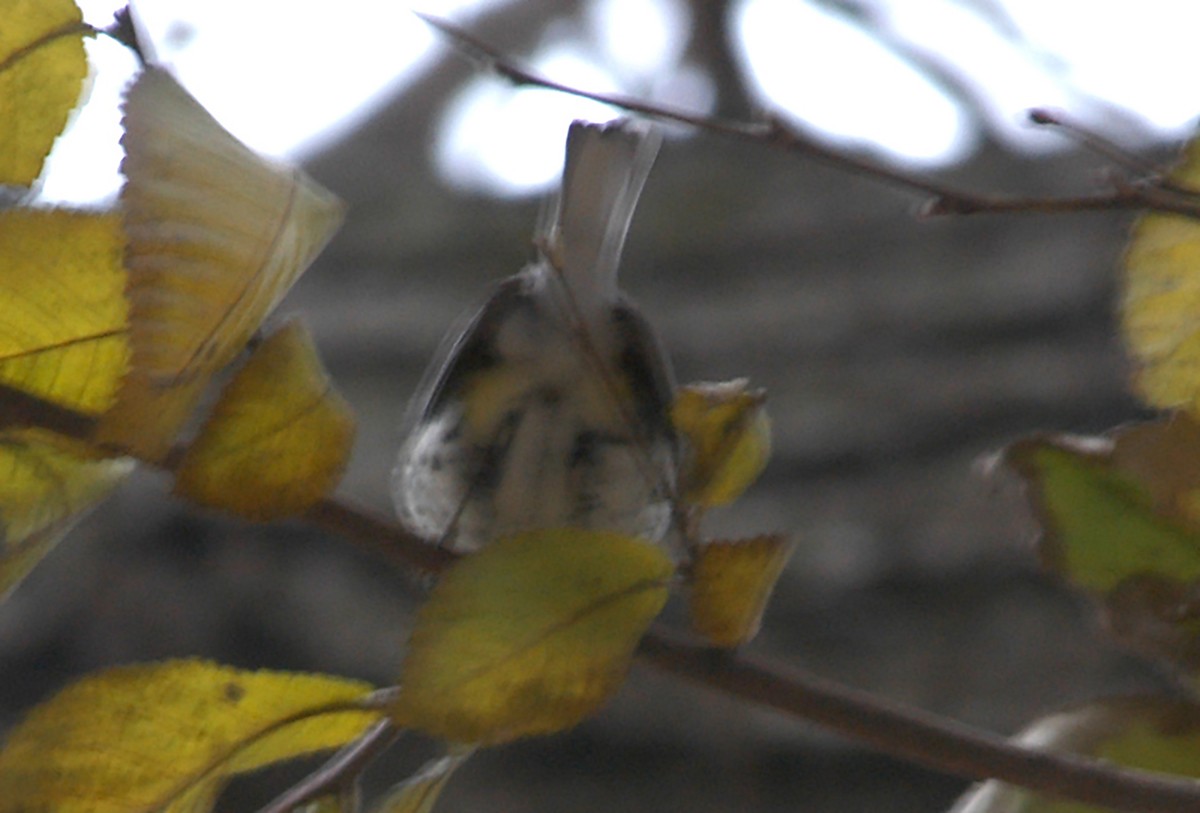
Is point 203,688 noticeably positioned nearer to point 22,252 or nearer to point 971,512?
point 22,252

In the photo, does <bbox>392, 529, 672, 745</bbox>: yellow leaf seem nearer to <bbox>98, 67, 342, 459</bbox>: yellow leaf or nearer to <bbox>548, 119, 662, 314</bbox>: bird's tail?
<bbox>98, 67, 342, 459</bbox>: yellow leaf

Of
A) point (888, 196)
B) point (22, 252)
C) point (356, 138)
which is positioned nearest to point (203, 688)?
point (22, 252)

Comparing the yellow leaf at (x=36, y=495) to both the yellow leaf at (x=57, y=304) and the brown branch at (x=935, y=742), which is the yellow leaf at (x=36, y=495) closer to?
the yellow leaf at (x=57, y=304)

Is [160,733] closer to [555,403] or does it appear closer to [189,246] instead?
[189,246]

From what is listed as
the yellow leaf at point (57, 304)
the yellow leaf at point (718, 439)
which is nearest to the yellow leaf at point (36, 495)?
the yellow leaf at point (57, 304)

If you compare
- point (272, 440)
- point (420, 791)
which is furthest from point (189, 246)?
point (420, 791)

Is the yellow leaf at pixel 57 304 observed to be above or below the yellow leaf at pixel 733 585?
above
